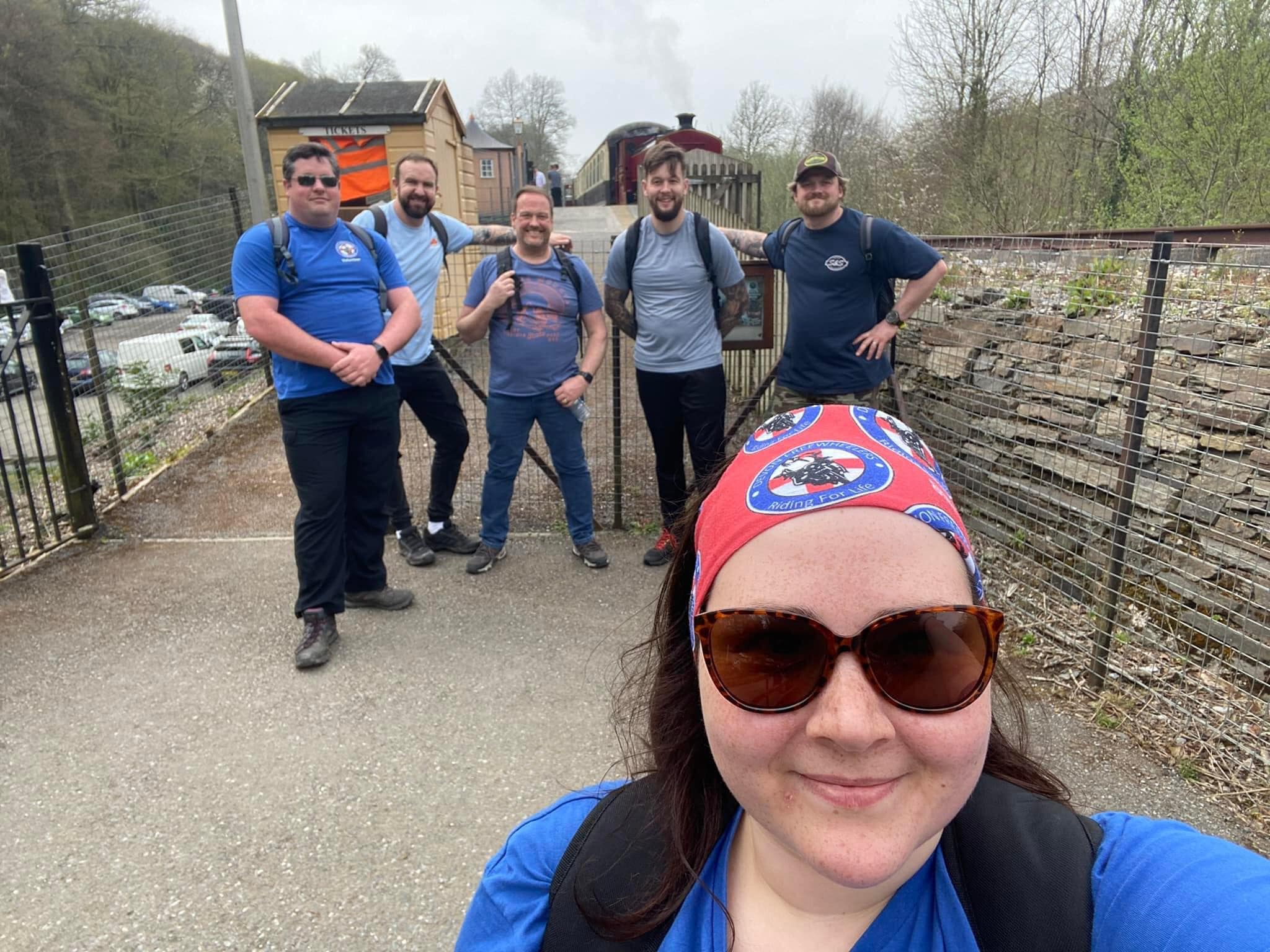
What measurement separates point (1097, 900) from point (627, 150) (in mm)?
29286

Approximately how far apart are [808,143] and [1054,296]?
2888cm

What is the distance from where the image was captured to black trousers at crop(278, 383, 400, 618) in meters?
3.73

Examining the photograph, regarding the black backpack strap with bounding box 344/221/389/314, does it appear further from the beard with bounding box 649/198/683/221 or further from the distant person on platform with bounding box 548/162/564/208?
the distant person on platform with bounding box 548/162/564/208

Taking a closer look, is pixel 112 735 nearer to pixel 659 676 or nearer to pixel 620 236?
pixel 659 676

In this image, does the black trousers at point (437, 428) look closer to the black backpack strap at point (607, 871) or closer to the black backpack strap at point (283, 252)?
the black backpack strap at point (283, 252)

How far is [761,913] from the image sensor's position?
1.01 m

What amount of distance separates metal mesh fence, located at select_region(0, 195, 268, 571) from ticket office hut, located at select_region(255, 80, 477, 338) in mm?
3460

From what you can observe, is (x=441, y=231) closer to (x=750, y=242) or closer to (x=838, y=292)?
(x=750, y=242)

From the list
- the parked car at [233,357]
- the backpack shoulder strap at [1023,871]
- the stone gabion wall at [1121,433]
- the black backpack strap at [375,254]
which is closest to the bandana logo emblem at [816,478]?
the backpack shoulder strap at [1023,871]

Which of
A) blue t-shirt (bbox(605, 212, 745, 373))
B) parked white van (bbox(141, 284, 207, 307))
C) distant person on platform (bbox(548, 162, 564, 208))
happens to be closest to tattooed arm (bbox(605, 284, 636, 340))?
blue t-shirt (bbox(605, 212, 745, 373))

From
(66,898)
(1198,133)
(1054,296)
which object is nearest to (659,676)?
(66,898)

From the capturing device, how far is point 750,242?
16.0 ft

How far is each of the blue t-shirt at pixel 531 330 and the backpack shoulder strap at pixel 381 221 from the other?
575mm

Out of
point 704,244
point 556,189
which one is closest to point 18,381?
point 704,244
